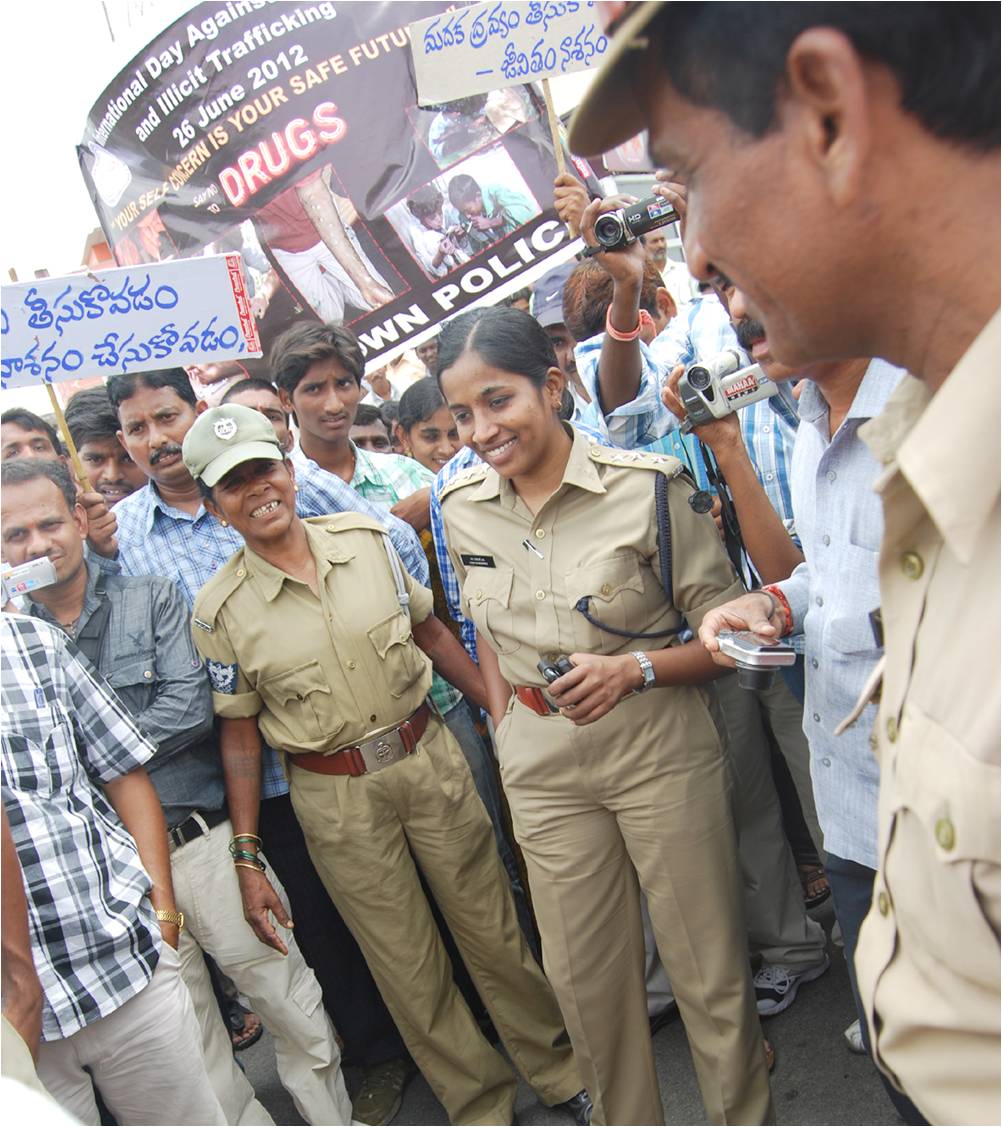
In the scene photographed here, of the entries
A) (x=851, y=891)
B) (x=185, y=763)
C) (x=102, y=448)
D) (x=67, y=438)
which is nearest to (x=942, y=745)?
(x=851, y=891)

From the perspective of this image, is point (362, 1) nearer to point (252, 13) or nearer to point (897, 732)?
point (252, 13)

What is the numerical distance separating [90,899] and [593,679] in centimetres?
112

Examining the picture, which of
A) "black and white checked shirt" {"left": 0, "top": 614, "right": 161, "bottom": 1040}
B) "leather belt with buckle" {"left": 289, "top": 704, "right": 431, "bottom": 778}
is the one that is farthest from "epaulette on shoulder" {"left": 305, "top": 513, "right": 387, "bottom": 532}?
"black and white checked shirt" {"left": 0, "top": 614, "right": 161, "bottom": 1040}

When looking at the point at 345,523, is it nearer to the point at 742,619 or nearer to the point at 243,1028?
the point at 742,619

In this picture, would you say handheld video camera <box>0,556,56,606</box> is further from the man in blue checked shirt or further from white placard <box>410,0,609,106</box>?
white placard <box>410,0,609,106</box>

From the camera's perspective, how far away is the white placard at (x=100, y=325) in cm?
321

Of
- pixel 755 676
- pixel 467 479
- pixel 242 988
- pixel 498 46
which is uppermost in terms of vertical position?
pixel 498 46

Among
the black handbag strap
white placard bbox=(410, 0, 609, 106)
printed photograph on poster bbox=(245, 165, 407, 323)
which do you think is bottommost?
the black handbag strap

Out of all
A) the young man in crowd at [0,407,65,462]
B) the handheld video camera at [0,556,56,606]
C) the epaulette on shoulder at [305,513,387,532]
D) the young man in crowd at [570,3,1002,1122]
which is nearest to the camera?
the young man in crowd at [570,3,1002,1122]

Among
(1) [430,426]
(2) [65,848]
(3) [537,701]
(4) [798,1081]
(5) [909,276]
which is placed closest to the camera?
(5) [909,276]

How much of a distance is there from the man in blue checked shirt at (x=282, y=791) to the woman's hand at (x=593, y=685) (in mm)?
1137

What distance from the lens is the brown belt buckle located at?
2.79 metres

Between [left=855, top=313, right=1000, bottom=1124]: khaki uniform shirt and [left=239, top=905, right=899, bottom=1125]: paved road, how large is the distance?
1871 millimetres

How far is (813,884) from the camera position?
3633 mm
